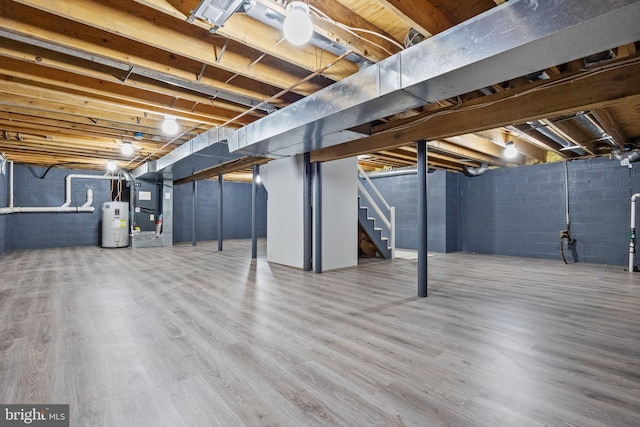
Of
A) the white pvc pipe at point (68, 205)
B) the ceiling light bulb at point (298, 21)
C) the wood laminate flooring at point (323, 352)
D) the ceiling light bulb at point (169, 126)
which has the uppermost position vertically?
the ceiling light bulb at point (169, 126)

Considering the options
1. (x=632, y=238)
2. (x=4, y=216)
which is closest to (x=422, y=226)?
(x=632, y=238)

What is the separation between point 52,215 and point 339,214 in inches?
322

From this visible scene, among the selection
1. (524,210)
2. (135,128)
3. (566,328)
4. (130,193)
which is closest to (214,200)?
(130,193)

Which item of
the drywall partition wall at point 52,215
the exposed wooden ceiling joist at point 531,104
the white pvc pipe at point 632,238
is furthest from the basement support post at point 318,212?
the drywall partition wall at point 52,215

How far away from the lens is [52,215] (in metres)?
8.35

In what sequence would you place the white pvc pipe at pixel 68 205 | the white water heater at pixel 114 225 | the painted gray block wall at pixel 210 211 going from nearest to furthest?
the white pvc pipe at pixel 68 205 → the white water heater at pixel 114 225 → the painted gray block wall at pixel 210 211

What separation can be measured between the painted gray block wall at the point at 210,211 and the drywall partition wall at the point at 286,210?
5.14m

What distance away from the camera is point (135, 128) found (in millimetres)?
4613

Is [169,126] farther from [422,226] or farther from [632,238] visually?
[632,238]

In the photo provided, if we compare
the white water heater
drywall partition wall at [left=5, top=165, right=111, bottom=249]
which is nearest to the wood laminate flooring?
the white water heater

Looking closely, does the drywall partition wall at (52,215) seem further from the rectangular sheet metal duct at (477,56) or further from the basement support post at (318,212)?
the rectangular sheet metal duct at (477,56)

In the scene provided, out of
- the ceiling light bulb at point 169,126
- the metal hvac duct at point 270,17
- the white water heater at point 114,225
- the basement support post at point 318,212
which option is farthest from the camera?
the white water heater at point 114,225

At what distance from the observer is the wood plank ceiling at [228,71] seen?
2053 mm

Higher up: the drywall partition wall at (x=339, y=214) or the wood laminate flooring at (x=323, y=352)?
the drywall partition wall at (x=339, y=214)
